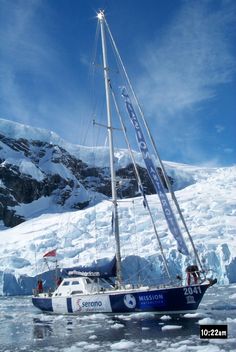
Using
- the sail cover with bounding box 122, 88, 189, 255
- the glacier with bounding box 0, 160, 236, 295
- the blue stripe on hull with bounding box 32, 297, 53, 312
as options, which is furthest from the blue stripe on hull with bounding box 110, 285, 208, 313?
the glacier with bounding box 0, 160, 236, 295

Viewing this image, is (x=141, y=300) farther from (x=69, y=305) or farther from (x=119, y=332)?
(x=69, y=305)

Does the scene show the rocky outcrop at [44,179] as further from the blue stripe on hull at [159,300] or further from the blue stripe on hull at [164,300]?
the blue stripe on hull at [164,300]

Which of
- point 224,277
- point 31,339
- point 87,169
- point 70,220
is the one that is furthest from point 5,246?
point 87,169

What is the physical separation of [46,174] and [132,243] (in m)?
70.6

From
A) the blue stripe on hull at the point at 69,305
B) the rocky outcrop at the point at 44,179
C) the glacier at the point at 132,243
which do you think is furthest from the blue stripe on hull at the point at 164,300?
the rocky outcrop at the point at 44,179

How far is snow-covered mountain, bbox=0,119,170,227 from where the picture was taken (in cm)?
10388

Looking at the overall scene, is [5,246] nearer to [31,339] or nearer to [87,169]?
[31,339]

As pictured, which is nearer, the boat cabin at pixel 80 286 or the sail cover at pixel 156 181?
the sail cover at pixel 156 181

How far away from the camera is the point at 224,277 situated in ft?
133

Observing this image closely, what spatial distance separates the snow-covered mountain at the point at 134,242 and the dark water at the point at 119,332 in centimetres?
1390

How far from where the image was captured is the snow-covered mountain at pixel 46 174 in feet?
341

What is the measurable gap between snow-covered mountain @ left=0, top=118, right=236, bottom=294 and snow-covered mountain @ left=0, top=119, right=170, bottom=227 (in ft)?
130

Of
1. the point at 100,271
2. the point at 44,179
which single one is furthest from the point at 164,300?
the point at 44,179

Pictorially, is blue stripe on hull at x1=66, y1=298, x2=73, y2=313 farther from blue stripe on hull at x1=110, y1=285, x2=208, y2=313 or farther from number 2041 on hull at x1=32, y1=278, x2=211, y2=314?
blue stripe on hull at x1=110, y1=285, x2=208, y2=313
